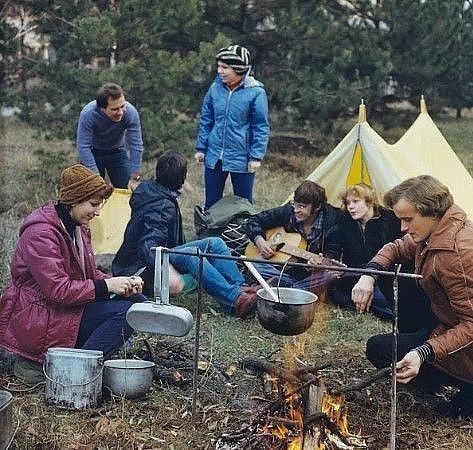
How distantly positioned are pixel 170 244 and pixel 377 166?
5.59 ft

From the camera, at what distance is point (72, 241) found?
151 inches

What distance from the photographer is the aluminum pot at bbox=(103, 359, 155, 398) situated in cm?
380

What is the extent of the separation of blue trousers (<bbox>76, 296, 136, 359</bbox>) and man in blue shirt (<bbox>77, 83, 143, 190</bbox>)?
2315 millimetres

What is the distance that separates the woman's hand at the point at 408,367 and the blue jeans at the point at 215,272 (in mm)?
1978

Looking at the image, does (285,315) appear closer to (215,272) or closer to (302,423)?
(302,423)

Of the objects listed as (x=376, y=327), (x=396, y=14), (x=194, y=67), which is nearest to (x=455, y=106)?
(x=396, y=14)

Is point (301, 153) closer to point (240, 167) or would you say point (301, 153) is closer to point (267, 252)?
point (240, 167)

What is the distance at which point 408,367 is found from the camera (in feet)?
10.8

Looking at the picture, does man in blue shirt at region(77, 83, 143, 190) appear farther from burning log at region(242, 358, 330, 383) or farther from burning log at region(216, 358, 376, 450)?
burning log at region(216, 358, 376, 450)

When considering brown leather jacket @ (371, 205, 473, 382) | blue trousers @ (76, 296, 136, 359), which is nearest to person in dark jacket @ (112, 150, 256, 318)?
blue trousers @ (76, 296, 136, 359)

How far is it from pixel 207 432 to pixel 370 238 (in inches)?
86.9

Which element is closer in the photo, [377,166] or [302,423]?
[302,423]

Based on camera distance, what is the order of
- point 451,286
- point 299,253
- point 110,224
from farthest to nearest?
1. point 110,224
2. point 299,253
3. point 451,286

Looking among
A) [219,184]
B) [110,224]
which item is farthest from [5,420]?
[219,184]
